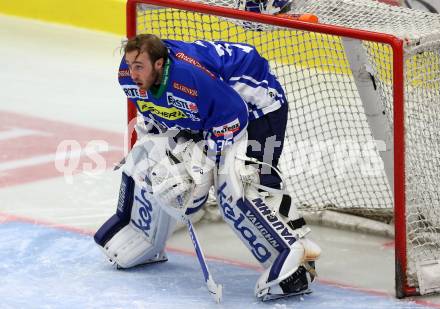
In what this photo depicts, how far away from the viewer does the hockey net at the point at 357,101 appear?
402 centimetres

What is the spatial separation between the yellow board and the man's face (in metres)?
3.76

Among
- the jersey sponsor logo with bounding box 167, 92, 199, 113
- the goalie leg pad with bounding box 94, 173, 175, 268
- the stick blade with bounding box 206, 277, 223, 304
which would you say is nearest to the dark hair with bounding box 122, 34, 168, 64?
the jersey sponsor logo with bounding box 167, 92, 199, 113

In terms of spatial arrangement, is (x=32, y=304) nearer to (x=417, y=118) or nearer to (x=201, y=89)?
(x=201, y=89)

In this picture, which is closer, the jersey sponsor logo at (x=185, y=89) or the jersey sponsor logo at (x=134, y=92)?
the jersey sponsor logo at (x=185, y=89)

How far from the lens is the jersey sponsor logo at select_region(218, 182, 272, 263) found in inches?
160

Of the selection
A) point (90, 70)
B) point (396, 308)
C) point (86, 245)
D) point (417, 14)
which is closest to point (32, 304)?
point (86, 245)

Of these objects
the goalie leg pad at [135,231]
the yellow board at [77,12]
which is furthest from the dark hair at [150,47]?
the yellow board at [77,12]

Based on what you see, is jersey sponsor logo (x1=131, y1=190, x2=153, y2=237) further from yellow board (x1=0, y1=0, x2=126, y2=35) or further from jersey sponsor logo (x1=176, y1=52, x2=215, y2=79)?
yellow board (x1=0, y1=0, x2=126, y2=35)

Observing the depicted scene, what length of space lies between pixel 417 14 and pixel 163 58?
→ 1086mm

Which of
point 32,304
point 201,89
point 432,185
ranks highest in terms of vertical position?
point 201,89

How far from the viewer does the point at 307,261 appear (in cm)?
409

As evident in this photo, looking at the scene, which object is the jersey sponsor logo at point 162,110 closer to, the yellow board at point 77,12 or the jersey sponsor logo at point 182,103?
the jersey sponsor logo at point 182,103

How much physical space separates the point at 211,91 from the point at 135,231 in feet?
2.29

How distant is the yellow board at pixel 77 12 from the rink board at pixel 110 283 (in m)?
3.28
